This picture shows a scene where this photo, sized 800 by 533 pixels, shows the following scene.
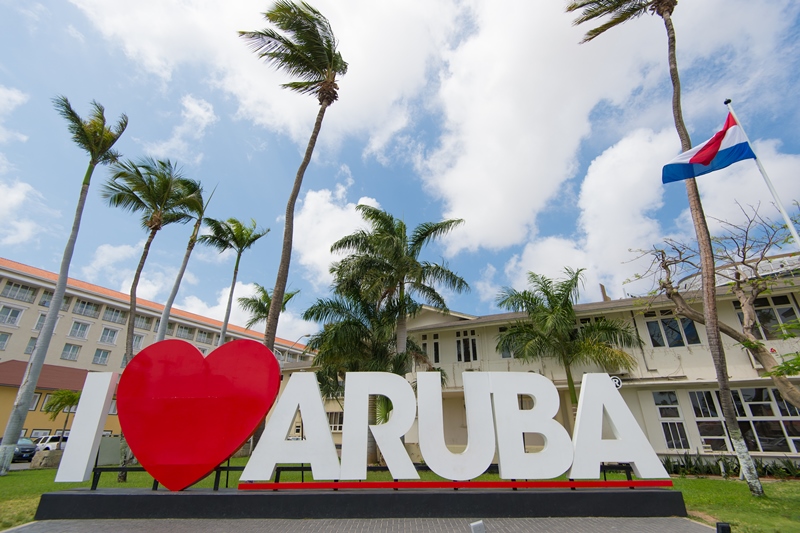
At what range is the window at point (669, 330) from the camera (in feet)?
55.5

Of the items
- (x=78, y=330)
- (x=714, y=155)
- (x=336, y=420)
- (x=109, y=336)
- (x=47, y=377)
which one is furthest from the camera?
(x=109, y=336)

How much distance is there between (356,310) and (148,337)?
4418 cm

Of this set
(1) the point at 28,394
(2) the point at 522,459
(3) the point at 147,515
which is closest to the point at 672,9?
(2) the point at 522,459

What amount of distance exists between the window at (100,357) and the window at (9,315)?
27.3ft

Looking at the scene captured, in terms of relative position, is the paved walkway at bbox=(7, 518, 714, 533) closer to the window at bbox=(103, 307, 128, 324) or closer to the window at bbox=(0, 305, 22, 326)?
the window at bbox=(0, 305, 22, 326)

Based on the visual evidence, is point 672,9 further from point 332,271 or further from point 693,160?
point 332,271

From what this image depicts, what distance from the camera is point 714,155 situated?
951 centimetres

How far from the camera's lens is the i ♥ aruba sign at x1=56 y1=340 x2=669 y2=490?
7652 millimetres

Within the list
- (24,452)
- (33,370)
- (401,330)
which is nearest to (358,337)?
(401,330)

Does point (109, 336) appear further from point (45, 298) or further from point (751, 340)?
point (751, 340)

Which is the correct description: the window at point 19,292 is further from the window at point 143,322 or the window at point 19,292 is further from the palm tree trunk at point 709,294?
the palm tree trunk at point 709,294

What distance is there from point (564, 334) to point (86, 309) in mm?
51272

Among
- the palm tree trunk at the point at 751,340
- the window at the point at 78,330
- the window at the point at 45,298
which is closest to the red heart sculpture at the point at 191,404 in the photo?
the palm tree trunk at the point at 751,340

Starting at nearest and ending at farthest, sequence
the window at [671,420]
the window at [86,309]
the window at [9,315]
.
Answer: the window at [671,420], the window at [9,315], the window at [86,309]
